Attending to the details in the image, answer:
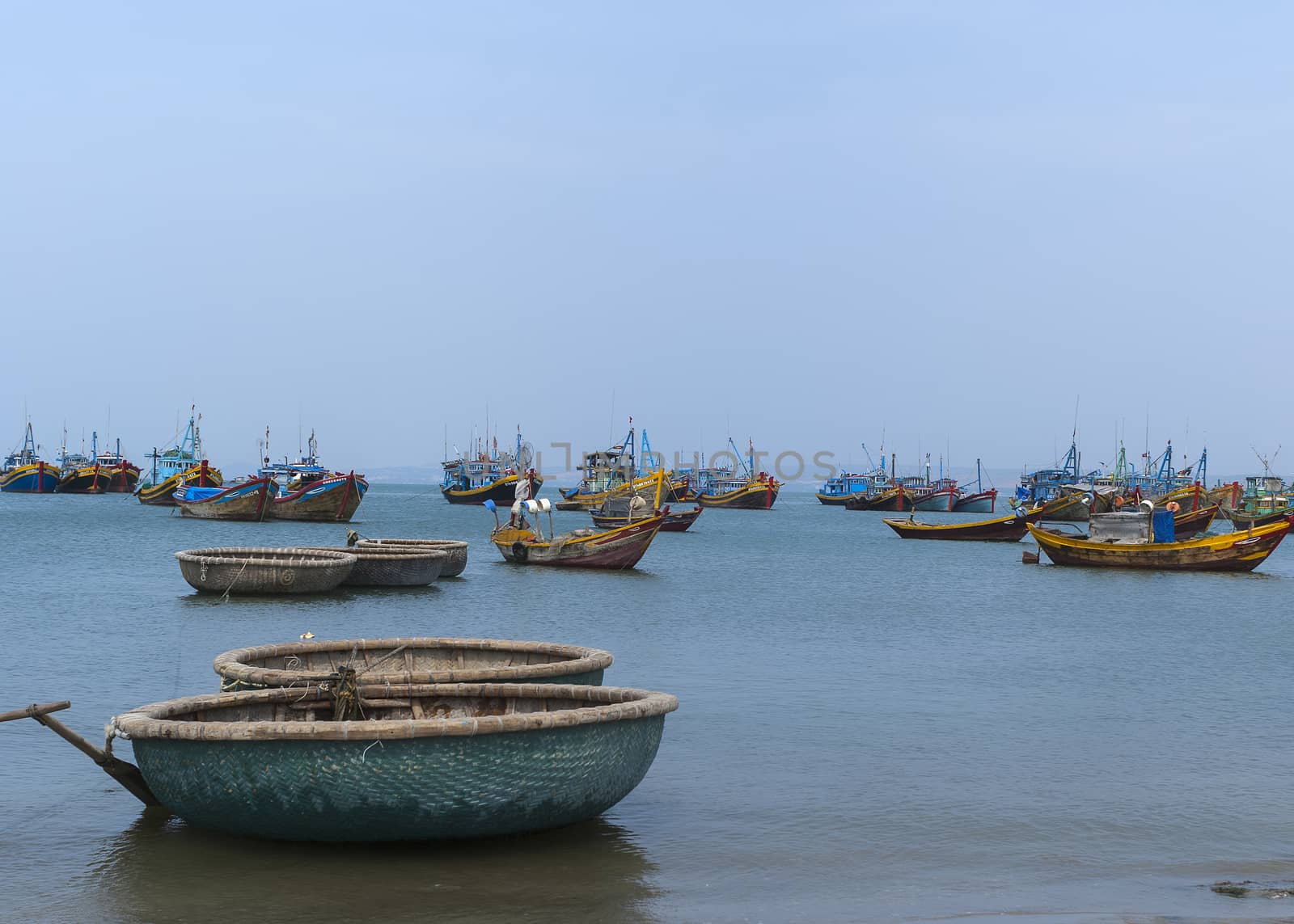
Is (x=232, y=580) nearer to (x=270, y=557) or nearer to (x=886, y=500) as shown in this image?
(x=270, y=557)

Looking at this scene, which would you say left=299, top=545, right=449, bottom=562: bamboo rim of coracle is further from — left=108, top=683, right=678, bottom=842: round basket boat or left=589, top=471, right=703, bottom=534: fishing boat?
left=108, top=683, right=678, bottom=842: round basket boat

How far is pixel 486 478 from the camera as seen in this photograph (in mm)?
110375

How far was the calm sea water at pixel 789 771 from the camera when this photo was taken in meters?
8.17

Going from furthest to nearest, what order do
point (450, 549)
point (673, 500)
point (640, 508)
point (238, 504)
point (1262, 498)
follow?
point (673, 500) → point (1262, 498) → point (238, 504) → point (640, 508) → point (450, 549)

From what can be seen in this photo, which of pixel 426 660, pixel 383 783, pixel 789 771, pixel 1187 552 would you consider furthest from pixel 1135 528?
pixel 383 783

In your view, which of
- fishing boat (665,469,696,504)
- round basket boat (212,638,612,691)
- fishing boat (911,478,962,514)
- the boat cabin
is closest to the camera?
round basket boat (212,638,612,691)

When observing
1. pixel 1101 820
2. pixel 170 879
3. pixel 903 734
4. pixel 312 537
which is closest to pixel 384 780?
pixel 170 879

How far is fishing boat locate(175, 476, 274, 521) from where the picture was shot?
65.1 m

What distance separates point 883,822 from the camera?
10164 mm

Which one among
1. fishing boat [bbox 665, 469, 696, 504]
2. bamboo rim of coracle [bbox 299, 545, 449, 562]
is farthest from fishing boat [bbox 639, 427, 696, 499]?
bamboo rim of coracle [bbox 299, 545, 449, 562]

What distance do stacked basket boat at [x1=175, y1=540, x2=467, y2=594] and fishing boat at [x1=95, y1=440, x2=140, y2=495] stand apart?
324ft

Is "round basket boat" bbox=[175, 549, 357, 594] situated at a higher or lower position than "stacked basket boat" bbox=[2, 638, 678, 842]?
lower

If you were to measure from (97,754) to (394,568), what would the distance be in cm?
2088

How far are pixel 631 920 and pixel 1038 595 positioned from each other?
28170 mm
